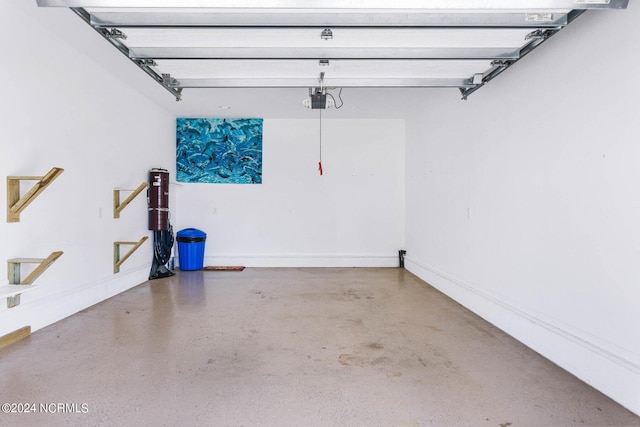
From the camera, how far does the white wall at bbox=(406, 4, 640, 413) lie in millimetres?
2172

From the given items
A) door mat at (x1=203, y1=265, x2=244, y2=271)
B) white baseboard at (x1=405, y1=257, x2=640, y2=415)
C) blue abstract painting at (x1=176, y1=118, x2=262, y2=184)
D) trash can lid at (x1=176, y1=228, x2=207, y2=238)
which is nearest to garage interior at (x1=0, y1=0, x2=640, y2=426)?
white baseboard at (x1=405, y1=257, x2=640, y2=415)

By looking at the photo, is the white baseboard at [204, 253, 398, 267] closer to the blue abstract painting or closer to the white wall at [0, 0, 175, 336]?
the blue abstract painting

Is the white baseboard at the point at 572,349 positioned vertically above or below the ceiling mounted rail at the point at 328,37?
below

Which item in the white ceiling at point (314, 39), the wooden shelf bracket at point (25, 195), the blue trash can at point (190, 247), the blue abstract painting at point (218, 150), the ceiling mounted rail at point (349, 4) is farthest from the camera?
the blue abstract painting at point (218, 150)

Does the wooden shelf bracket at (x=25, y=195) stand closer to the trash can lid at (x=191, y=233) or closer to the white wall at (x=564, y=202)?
the trash can lid at (x=191, y=233)

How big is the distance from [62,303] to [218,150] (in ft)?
13.5

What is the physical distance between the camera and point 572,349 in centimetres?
255

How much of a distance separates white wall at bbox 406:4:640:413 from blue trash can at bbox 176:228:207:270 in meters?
4.84

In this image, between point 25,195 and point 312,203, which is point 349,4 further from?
point 312,203

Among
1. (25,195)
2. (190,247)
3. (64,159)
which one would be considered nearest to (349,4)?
(25,195)

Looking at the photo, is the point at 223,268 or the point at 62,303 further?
the point at 223,268

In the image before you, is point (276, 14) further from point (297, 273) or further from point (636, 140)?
point (297, 273)

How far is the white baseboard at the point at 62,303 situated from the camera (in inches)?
121

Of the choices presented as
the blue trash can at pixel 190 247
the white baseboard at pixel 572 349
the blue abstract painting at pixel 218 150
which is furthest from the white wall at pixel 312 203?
the white baseboard at pixel 572 349
